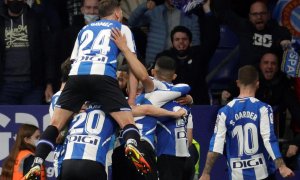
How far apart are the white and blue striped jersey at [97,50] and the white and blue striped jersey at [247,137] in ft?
7.58

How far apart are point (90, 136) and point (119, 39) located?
1032 millimetres

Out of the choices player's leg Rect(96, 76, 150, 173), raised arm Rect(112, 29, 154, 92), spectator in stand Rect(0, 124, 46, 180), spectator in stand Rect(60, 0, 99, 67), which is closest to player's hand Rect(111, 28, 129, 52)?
raised arm Rect(112, 29, 154, 92)

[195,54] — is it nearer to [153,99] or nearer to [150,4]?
[150,4]

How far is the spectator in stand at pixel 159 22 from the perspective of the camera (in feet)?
51.2

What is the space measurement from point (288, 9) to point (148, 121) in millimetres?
4747

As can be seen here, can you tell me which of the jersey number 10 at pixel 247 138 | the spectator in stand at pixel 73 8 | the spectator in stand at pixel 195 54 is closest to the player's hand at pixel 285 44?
the spectator in stand at pixel 195 54

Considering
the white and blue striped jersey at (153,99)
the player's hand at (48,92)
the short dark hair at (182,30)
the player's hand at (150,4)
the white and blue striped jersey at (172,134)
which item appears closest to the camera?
the white and blue striped jersey at (153,99)

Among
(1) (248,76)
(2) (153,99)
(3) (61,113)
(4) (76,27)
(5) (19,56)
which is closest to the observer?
(3) (61,113)

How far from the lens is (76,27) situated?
50.1ft

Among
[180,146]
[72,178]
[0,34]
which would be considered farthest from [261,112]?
[0,34]

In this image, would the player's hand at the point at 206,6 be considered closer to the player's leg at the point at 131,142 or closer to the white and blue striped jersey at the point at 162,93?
the white and blue striped jersey at the point at 162,93

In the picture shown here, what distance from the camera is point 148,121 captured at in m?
11.9

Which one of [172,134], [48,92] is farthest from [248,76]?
[48,92]

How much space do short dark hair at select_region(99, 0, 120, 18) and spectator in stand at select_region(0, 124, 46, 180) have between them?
2752 millimetres
